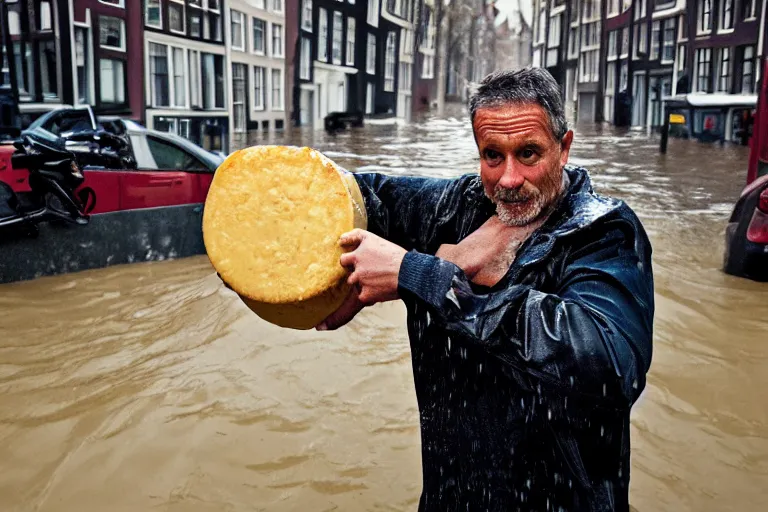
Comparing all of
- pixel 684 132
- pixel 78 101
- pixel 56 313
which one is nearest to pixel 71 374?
pixel 56 313

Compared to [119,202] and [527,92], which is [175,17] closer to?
[119,202]

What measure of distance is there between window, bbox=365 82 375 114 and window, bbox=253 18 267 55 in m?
9.63

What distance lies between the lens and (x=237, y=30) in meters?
15.6

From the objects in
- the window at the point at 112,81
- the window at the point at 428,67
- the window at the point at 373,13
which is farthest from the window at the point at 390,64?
the window at the point at 112,81

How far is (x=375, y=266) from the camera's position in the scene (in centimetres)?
140

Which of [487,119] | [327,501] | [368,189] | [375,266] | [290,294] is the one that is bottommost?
[327,501]

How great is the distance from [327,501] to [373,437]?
686mm

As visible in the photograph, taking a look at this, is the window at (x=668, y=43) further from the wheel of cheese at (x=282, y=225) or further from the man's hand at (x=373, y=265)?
the man's hand at (x=373, y=265)

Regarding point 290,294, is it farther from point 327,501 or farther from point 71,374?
point 71,374

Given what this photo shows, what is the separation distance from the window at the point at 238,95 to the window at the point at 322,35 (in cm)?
565

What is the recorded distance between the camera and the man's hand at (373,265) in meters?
1.37

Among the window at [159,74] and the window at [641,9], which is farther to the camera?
the window at [641,9]

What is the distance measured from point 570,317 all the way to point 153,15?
12991 mm

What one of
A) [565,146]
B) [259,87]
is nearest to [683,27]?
[259,87]
